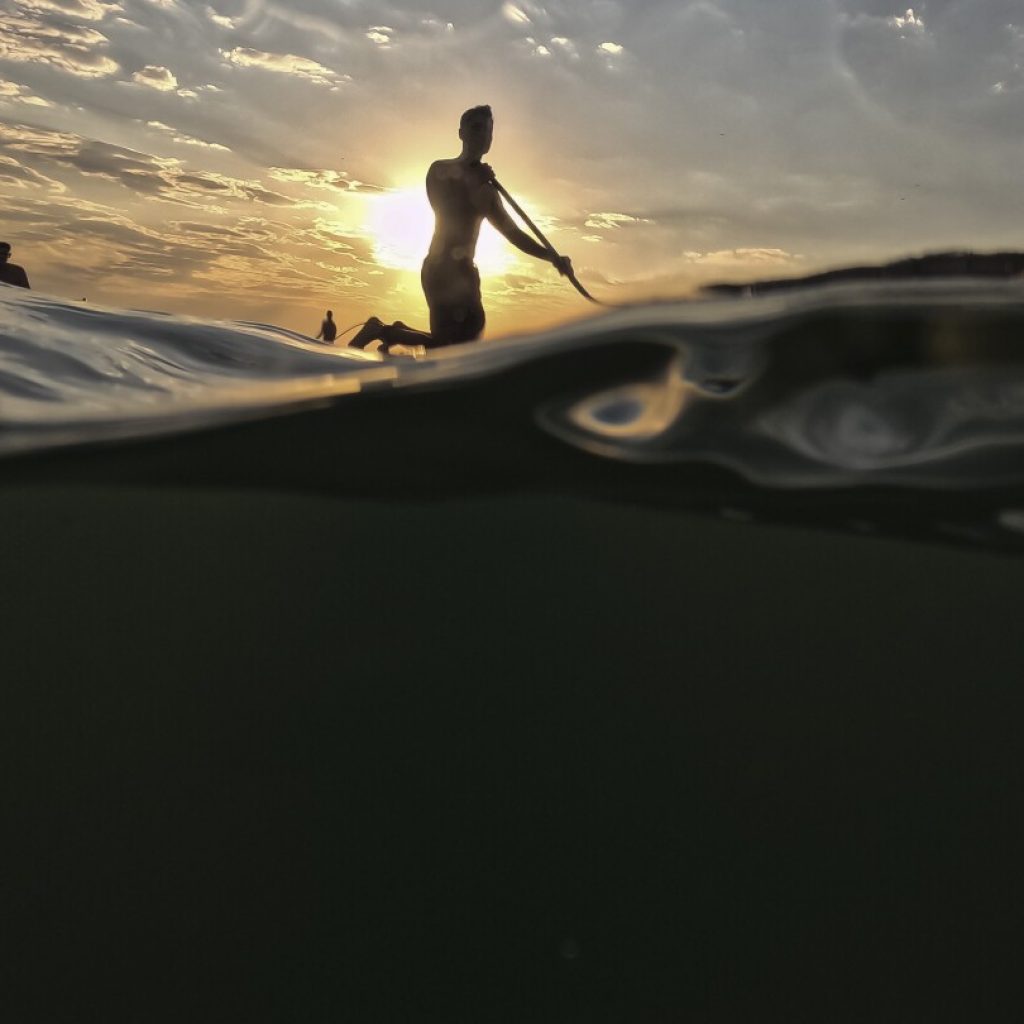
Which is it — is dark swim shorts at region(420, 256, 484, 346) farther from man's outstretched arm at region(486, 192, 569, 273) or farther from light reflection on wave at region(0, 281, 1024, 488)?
light reflection on wave at region(0, 281, 1024, 488)

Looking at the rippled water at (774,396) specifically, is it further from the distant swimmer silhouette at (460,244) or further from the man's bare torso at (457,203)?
the man's bare torso at (457,203)

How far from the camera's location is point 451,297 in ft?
30.6

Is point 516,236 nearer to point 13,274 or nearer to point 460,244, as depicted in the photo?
point 460,244

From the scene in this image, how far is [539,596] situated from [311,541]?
42.3 inches

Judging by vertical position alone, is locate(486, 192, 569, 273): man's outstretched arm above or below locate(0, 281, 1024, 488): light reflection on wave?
above

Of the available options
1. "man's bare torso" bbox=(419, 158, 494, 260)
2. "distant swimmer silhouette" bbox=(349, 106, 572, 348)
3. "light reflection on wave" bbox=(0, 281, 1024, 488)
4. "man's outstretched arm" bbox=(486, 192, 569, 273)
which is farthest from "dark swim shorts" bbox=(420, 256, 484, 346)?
"light reflection on wave" bbox=(0, 281, 1024, 488)

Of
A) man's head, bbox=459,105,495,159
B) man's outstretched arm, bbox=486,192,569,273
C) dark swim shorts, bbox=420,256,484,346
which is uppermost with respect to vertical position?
man's head, bbox=459,105,495,159

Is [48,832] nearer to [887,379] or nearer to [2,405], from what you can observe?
[2,405]

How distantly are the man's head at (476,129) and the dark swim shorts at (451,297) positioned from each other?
40.3 inches

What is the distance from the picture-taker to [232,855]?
10.3ft

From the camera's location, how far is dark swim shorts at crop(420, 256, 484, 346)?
362 inches

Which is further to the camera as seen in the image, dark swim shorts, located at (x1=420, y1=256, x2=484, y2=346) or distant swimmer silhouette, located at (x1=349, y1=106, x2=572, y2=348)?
dark swim shorts, located at (x1=420, y1=256, x2=484, y2=346)

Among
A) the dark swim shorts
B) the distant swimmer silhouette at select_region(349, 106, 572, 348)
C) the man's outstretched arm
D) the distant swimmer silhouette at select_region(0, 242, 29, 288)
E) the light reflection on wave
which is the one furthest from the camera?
the distant swimmer silhouette at select_region(0, 242, 29, 288)

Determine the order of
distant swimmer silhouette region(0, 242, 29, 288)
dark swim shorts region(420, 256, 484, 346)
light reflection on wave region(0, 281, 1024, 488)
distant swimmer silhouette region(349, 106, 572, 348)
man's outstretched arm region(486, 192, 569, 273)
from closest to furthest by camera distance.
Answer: light reflection on wave region(0, 281, 1024, 488), man's outstretched arm region(486, 192, 569, 273), distant swimmer silhouette region(349, 106, 572, 348), dark swim shorts region(420, 256, 484, 346), distant swimmer silhouette region(0, 242, 29, 288)
